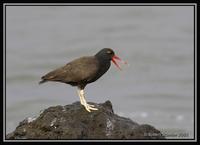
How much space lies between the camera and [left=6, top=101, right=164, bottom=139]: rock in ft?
32.0

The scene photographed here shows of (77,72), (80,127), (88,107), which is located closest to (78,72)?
(77,72)

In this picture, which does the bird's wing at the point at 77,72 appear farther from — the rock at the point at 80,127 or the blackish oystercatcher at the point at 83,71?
the rock at the point at 80,127

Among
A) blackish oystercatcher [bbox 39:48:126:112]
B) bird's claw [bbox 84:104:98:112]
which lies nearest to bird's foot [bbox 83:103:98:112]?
bird's claw [bbox 84:104:98:112]

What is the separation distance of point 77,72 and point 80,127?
1.44 meters

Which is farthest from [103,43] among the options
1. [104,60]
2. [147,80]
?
[104,60]

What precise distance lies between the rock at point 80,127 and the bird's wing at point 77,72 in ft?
2.77

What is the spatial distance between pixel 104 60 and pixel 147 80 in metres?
12.5

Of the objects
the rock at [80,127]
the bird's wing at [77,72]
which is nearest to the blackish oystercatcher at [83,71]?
the bird's wing at [77,72]

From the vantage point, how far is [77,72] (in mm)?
11062

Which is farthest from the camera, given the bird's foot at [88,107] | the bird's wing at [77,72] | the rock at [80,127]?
the bird's wing at [77,72]

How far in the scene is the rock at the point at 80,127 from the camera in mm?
9742

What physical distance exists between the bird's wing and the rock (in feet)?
2.77

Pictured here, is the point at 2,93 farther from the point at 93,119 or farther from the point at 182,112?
the point at 93,119

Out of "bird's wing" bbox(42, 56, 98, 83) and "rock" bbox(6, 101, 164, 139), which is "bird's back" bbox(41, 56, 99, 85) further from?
"rock" bbox(6, 101, 164, 139)
